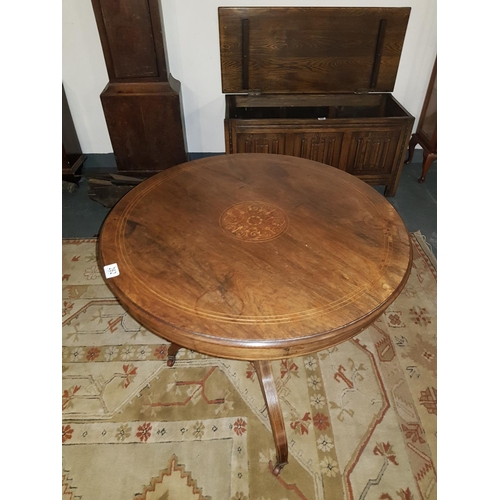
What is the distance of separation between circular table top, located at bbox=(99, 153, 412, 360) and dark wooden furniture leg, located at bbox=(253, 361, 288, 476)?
0.40 metres

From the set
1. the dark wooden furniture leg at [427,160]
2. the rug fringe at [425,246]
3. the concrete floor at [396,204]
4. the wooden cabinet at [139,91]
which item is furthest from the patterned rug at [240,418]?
the dark wooden furniture leg at [427,160]

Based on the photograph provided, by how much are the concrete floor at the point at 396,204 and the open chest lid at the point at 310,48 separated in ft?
2.76

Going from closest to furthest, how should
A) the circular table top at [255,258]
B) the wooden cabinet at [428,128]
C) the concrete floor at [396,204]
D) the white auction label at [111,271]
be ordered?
the circular table top at [255,258], the white auction label at [111,271], the concrete floor at [396,204], the wooden cabinet at [428,128]

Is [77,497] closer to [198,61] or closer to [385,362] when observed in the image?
[385,362]

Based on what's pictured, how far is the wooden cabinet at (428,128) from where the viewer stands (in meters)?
3.00

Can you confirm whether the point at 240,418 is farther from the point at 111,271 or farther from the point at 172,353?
the point at 111,271

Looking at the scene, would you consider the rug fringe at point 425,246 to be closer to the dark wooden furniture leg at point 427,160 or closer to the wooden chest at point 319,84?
the wooden chest at point 319,84

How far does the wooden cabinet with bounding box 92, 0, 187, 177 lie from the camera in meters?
2.41

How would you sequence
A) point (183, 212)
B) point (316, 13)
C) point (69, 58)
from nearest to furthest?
point (183, 212)
point (316, 13)
point (69, 58)

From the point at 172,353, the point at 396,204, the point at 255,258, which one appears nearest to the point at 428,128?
the point at 396,204

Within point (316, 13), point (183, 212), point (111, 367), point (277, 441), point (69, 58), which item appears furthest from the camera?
point (69, 58)

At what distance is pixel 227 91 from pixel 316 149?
910 mm

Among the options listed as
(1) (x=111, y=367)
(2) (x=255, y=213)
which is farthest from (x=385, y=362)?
(1) (x=111, y=367)

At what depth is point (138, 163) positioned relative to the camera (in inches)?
118
